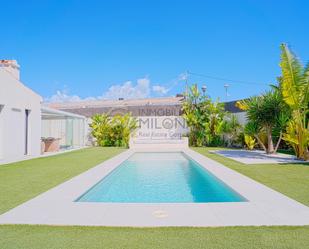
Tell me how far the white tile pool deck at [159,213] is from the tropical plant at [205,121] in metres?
15.1

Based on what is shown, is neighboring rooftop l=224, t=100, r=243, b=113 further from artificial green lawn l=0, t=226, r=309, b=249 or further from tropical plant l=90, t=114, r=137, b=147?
artificial green lawn l=0, t=226, r=309, b=249

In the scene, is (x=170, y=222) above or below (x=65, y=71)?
below

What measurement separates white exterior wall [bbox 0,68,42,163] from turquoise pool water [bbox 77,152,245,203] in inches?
235

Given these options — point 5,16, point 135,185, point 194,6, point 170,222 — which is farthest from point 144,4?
point 170,222

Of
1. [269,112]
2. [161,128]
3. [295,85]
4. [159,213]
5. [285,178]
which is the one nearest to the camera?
[159,213]

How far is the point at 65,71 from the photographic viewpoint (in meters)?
33.0

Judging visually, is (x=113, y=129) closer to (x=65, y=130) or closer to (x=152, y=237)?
(x=65, y=130)

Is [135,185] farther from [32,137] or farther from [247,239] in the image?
[32,137]

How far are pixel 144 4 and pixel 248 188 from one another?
16636 mm

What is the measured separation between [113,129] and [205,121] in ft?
23.3

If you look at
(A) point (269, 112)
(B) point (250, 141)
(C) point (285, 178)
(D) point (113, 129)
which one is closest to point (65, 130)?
(D) point (113, 129)

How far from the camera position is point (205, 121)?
2131 cm

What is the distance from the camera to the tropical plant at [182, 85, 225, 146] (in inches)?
828

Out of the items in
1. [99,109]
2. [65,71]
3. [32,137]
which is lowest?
[32,137]
